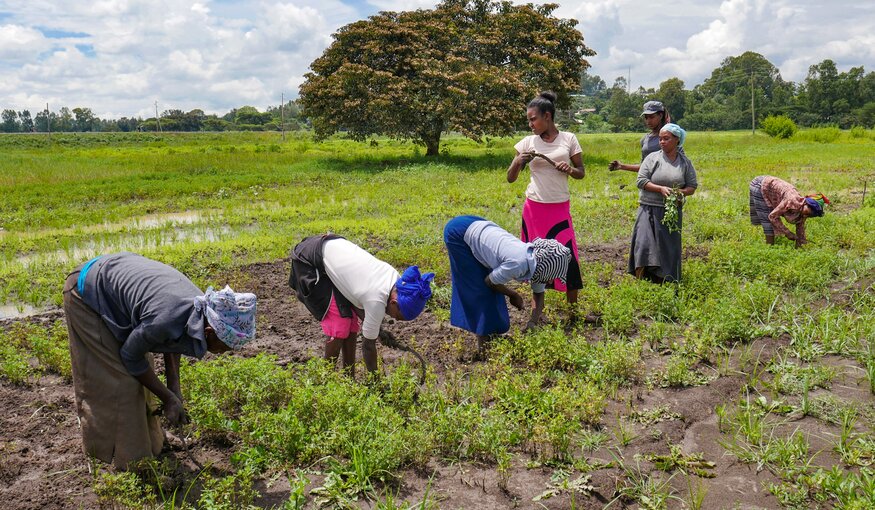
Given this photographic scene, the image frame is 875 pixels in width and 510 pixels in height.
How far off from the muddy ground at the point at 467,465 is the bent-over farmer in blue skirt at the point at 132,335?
331 mm

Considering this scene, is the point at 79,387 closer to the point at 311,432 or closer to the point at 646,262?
the point at 311,432

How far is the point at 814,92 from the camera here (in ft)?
178

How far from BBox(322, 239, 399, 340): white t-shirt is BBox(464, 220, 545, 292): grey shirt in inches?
30.3

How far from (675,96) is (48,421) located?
61223mm

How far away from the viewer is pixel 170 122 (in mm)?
75250

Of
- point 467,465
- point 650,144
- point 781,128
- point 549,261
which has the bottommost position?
point 467,465

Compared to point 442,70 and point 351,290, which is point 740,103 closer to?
point 442,70

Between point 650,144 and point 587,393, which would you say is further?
point 650,144

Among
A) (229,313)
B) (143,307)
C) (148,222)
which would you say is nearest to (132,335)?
(143,307)

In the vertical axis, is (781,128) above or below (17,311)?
above

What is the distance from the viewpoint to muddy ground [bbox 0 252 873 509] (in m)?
3.27

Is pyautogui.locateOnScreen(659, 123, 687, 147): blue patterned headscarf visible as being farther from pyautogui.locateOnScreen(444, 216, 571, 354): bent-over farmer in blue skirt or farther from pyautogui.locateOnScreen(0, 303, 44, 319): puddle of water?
pyautogui.locateOnScreen(0, 303, 44, 319): puddle of water

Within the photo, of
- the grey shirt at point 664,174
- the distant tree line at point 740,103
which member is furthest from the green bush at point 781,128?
the grey shirt at point 664,174

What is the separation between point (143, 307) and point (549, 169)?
3.45 meters
